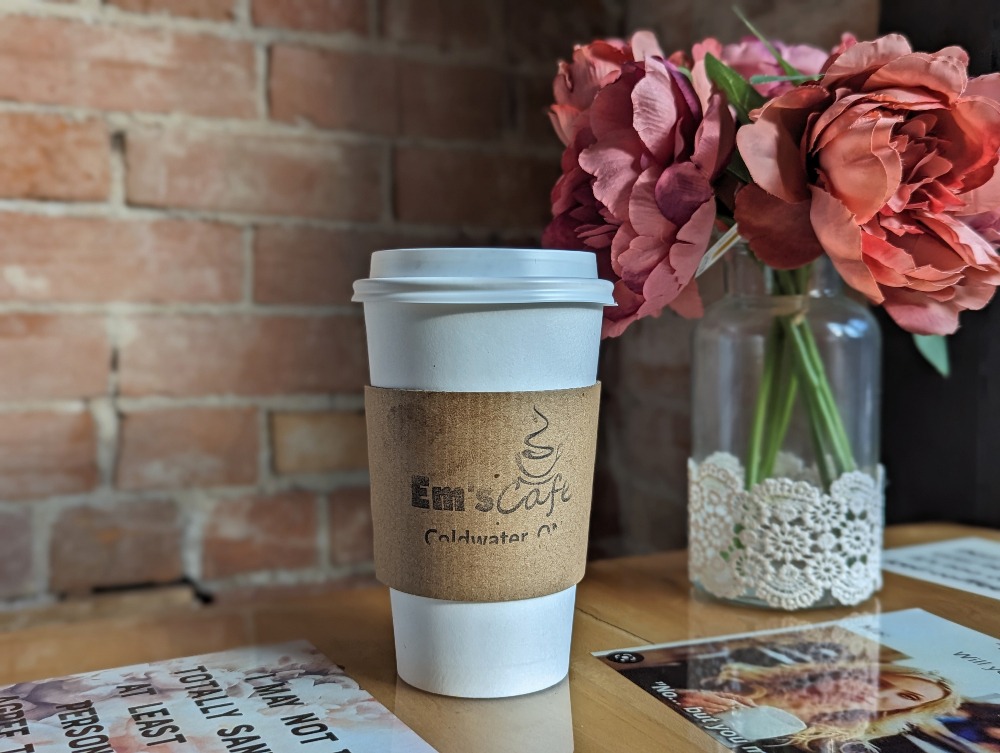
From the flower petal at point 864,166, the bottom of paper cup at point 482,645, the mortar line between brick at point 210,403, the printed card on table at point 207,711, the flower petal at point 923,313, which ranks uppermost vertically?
the flower petal at point 864,166

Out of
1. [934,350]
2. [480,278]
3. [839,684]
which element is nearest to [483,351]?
[480,278]

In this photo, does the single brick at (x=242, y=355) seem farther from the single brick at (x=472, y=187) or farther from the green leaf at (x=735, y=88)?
the green leaf at (x=735, y=88)

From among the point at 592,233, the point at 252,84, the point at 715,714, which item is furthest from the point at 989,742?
the point at 252,84

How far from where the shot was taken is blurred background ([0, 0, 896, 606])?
3.00ft

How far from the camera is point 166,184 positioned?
953 millimetres

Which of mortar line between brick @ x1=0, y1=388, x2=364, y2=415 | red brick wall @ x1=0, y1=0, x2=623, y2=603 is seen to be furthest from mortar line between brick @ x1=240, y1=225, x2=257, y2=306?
mortar line between brick @ x1=0, y1=388, x2=364, y2=415

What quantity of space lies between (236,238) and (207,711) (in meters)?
0.63

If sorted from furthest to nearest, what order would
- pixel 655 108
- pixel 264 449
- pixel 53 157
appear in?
pixel 264 449 → pixel 53 157 → pixel 655 108

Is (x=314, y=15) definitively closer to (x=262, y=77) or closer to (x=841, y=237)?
(x=262, y=77)

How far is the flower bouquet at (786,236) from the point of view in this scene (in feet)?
1.65

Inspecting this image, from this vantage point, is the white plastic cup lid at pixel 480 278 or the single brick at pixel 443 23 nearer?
the white plastic cup lid at pixel 480 278

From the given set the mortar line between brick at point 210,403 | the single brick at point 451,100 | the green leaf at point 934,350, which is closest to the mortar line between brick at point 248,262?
the mortar line between brick at point 210,403

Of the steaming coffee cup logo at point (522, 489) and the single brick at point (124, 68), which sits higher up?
the single brick at point (124, 68)

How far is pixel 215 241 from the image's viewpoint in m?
0.97
